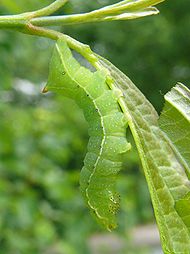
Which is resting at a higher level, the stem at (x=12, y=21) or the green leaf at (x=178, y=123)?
the stem at (x=12, y=21)

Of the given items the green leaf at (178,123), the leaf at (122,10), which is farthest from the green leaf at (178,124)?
the leaf at (122,10)

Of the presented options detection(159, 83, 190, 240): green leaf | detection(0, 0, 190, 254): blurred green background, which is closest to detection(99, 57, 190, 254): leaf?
detection(159, 83, 190, 240): green leaf

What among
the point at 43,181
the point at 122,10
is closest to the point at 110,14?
the point at 122,10

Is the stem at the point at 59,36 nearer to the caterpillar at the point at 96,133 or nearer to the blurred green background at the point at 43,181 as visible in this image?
the caterpillar at the point at 96,133

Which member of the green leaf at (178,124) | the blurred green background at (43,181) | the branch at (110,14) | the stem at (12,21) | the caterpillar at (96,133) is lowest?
the blurred green background at (43,181)

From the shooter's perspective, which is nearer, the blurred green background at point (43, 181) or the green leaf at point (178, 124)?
the green leaf at point (178, 124)

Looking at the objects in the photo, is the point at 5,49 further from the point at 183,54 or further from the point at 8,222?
the point at 183,54

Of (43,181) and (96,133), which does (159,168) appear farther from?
(43,181)
